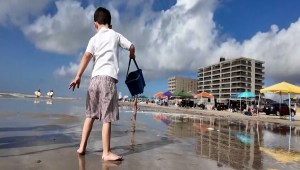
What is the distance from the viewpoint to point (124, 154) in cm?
455

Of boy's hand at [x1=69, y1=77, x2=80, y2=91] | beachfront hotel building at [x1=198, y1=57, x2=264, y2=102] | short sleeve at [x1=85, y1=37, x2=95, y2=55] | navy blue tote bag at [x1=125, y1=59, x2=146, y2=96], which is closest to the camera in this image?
boy's hand at [x1=69, y1=77, x2=80, y2=91]

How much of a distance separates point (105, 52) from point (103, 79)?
37cm

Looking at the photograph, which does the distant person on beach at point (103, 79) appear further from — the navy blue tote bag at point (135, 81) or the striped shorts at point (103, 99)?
the navy blue tote bag at point (135, 81)

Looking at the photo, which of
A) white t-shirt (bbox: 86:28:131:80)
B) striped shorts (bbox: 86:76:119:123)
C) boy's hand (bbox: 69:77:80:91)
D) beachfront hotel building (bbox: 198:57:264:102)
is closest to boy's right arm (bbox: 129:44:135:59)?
white t-shirt (bbox: 86:28:131:80)

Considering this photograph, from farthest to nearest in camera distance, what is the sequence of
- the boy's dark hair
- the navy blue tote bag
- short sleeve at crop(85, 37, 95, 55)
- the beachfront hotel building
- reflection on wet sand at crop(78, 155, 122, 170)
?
the beachfront hotel building, the navy blue tote bag, the boy's dark hair, short sleeve at crop(85, 37, 95, 55), reflection on wet sand at crop(78, 155, 122, 170)

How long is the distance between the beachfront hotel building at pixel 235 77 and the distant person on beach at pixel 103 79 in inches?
6583

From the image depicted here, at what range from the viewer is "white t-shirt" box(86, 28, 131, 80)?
428 centimetres

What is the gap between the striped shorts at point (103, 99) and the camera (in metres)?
4.16

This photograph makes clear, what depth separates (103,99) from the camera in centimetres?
416

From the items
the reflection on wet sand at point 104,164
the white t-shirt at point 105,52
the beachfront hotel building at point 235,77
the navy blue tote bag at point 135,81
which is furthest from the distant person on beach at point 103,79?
the beachfront hotel building at point 235,77

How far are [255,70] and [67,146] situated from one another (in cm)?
17708

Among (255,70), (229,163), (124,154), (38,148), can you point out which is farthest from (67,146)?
(255,70)

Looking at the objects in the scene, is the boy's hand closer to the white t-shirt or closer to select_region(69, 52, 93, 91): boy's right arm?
select_region(69, 52, 93, 91): boy's right arm

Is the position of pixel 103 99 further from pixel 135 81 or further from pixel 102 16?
pixel 102 16
